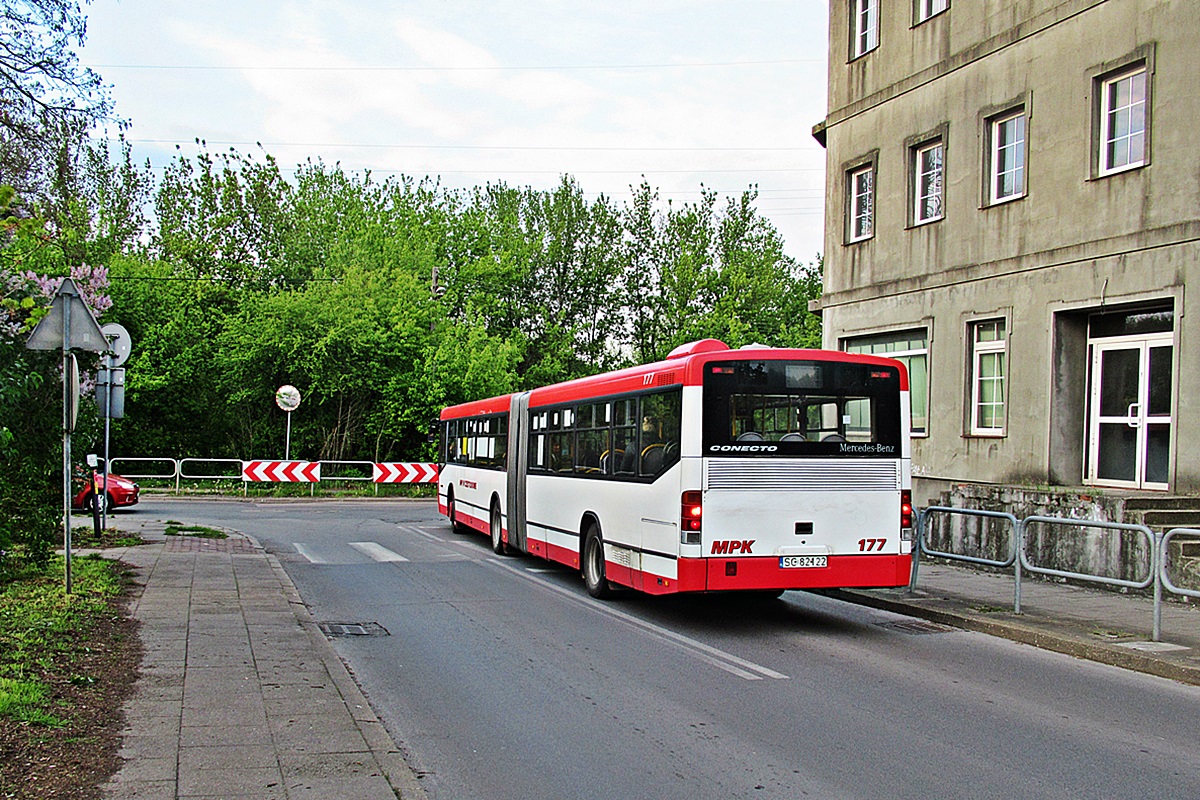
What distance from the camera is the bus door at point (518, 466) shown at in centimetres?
1659

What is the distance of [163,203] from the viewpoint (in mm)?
44156

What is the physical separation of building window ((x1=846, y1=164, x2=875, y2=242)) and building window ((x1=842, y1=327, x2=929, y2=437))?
6.69ft

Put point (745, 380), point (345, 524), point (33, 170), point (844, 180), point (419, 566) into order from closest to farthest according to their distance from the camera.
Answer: point (745, 380) < point (33, 170) < point (419, 566) < point (844, 180) < point (345, 524)

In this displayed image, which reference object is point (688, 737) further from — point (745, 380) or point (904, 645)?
point (745, 380)

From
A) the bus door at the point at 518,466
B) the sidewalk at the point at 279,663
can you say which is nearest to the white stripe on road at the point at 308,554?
the sidewalk at the point at 279,663

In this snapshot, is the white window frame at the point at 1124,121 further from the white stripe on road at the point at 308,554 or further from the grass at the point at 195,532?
the grass at the point at 195,532

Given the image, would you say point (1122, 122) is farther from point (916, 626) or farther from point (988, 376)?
point (916, 626)

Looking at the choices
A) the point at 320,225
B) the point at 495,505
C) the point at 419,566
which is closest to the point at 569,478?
the point at 419,566

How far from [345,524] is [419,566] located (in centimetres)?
859

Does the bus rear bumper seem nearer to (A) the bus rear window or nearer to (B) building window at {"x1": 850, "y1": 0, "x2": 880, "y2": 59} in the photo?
(A) the bus rear window

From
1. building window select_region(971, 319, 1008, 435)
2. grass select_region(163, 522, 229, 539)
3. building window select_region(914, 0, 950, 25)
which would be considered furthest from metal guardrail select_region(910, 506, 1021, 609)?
grass select_region(163, 522, 229, 539)

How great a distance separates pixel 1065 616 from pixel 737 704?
5.13 meters

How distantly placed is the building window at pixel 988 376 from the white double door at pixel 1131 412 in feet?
4.98

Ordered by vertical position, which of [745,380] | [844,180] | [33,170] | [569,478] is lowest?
[569,478]
